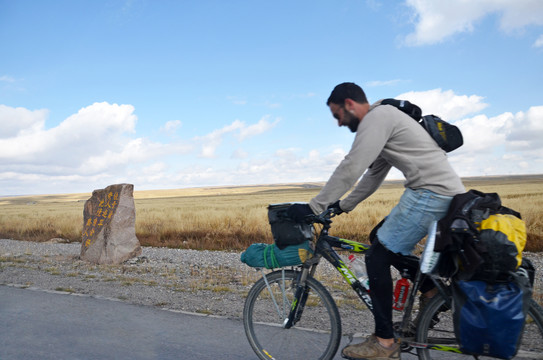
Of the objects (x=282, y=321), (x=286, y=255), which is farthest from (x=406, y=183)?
(x=282, y=321)

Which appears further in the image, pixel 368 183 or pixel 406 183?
pixel 368 183

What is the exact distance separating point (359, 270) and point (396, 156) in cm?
93

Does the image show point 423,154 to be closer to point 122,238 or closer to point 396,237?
point 396,237

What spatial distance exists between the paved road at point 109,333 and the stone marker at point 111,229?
4772mm

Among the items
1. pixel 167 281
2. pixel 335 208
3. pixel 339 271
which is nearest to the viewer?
pixel 339 271

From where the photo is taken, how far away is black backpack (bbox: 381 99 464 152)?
2953 mm

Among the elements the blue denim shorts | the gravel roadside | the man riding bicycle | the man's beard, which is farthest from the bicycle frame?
the gravel roadside

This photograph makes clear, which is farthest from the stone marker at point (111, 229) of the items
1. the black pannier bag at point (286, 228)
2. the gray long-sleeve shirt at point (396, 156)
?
the gray long-sleeve shirt at point (396, 156)

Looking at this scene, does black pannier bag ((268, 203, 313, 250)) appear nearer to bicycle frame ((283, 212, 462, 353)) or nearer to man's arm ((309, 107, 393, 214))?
bicycle frame ((283, 212, 462, 353))

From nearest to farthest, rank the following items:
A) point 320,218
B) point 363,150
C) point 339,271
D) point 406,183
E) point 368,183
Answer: point 363,150 → point 406,183 → point 320,218 → point 339,271 → point 368,183

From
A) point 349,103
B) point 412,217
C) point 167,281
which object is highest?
point 349,103

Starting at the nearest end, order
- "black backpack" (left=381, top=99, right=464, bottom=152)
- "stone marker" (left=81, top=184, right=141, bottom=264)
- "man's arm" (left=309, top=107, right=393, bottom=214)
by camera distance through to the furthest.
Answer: "man's arm" (left=309, top=107, right=393, bottom=214), "black backpack" (left=381, top=99, right=464, bottom=152), "stone marker" (left=81, top=184, right=141, bottom=264)

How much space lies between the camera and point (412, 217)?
114 inches

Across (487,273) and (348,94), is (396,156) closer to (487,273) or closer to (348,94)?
(348,94)
